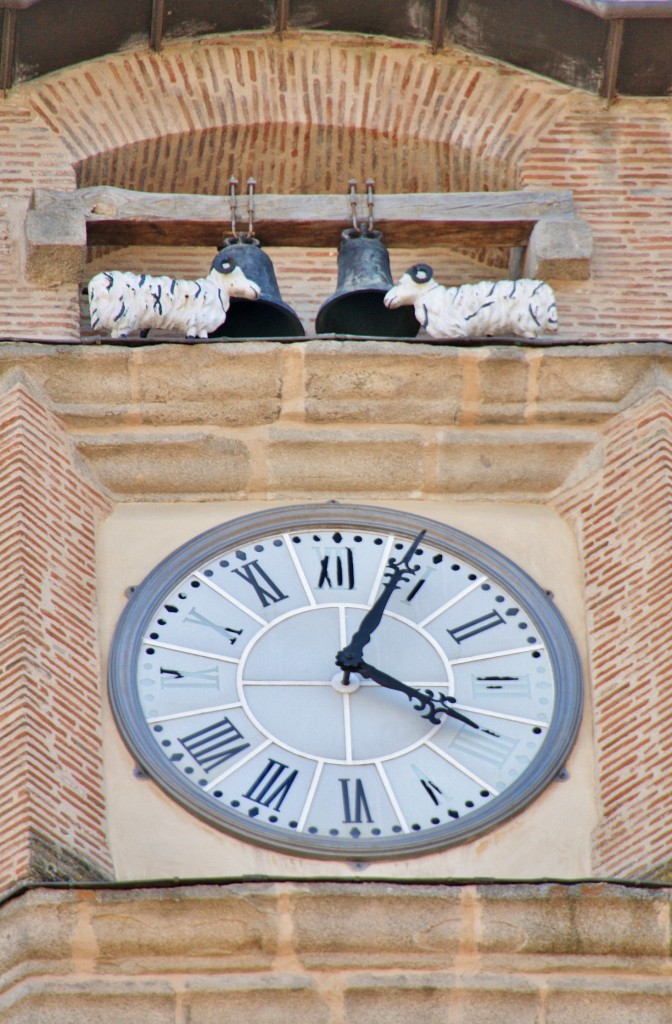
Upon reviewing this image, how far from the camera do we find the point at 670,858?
37.3 feet

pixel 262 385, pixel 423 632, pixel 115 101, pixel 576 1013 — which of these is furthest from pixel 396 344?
pixel 576 1013

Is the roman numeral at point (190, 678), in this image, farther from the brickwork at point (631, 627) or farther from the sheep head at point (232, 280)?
the sheep head at point (232, 280)

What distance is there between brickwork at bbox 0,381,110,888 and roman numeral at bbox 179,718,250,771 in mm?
335

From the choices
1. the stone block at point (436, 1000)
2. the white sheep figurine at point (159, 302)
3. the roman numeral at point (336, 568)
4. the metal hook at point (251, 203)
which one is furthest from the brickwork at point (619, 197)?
the stone block at point (436, 1000)

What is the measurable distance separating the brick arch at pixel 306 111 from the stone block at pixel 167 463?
2032 millimetres

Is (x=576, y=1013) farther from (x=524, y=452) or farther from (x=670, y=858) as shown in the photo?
(x=524, y=452)

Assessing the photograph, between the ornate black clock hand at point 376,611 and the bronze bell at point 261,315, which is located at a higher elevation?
the bronze bell at point 261,315

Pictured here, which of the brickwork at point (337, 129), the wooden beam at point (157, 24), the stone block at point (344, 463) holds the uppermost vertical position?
the wooden beam at point (157, 24)

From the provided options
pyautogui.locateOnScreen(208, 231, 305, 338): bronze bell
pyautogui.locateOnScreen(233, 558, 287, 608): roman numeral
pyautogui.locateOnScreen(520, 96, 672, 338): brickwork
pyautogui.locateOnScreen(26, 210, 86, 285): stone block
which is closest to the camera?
pyautogui.locateOnScreen(233, 558, 287, 608): roman numeral

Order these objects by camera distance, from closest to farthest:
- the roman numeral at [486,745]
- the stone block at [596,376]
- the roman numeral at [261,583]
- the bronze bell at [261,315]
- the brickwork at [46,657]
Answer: the brickwork at [46,657] < the roman numeral at [486,745] < the roman numeral at [261,583] < the stone block at [596,376] < the bronze bell at [261,315]

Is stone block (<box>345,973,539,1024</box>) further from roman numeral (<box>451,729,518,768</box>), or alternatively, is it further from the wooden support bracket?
the wooden support bracket

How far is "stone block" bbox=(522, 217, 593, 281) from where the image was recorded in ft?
46.3

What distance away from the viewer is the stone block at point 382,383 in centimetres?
1309

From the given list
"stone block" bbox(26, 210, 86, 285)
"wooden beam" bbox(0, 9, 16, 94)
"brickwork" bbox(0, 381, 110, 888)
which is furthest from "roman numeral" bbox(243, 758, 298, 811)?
"wooden beam" bbox(0, 9, 16, 94)
